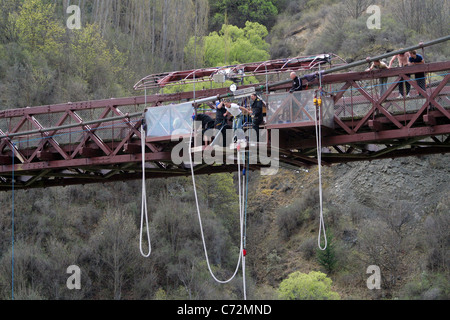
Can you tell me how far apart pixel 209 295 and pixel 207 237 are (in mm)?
7097

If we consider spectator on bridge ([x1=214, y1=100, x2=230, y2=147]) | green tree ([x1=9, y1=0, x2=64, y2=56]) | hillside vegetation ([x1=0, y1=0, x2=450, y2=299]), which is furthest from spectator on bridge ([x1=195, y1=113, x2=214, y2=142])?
green tree ([x1=9, y1=0, x2=64, y2=56])

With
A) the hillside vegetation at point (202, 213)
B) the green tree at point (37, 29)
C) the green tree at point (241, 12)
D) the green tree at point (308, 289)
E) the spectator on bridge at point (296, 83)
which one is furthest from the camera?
the green tree at point (241, 12)

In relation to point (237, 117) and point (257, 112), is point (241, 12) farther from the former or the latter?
point (237, 117)

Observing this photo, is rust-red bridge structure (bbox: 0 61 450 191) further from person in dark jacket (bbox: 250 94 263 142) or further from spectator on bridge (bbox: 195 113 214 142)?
spectator on bridge (bbox: 195 113 214 142)

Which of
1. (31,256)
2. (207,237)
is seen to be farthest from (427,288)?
(31,256)

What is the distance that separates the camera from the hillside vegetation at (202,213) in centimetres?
3775

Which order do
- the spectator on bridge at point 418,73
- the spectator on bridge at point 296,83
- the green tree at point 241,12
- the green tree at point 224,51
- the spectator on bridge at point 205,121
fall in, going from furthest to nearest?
the green tree at point 241,12 < the green tree at point 224,51 < the spectator on bridge at point 205,121 < the spectator on bridge at point 296,83 < the spectator on bridge at point 418,73

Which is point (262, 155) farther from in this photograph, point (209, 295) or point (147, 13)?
point (147, 13)

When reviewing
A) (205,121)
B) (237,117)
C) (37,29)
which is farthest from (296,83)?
(37,29)

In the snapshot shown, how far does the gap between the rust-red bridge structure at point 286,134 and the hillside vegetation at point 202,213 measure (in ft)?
25.6

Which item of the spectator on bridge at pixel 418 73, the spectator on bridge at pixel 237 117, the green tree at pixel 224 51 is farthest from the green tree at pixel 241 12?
the spectator on bridge at pixel 237 117

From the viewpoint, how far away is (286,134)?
→ 72.8 ft

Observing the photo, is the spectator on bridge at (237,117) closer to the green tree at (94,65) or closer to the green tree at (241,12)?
the green tree at (94,65)

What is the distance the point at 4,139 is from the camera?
26797 millimetres
